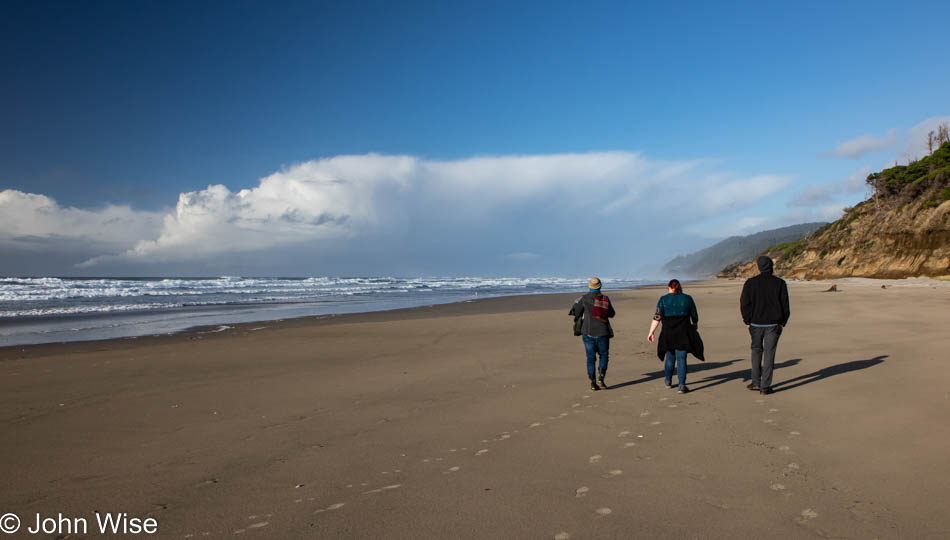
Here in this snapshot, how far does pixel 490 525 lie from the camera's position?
142 inches

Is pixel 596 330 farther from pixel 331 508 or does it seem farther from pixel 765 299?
pixel 331 508

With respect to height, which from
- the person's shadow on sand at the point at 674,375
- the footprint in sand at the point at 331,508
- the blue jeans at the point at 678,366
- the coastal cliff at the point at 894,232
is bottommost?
the person's shadow on sand at the point at 674,375

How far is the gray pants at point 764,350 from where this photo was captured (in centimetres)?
714

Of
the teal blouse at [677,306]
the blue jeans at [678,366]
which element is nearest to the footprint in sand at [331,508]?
the blue jeans at [678,366]

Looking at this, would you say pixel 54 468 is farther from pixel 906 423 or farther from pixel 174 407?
pixel 906 423

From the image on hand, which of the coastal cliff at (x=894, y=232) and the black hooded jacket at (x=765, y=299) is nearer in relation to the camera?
the black hooded jacket at (x=765, y=299)

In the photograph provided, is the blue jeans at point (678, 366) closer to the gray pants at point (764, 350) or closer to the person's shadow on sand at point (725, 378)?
the person's shadow on sand at point (725, 378)

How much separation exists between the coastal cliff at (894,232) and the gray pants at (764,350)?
118 ft

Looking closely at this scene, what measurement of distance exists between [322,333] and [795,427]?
1350 cm

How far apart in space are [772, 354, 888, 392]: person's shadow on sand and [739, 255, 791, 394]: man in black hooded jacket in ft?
1.47

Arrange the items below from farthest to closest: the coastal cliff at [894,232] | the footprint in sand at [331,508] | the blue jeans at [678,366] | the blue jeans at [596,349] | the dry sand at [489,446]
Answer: the coastal cliff at [894,232]
the blue jeans at [596,349]
the blue jeans at [678,366]
the footprint in sand at [331,508]
the dry sand at [489,446]

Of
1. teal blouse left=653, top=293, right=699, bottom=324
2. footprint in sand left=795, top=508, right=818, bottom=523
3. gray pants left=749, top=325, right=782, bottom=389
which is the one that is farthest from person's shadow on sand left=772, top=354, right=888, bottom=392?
footprint in sand left=795, top=508, right=818, bottom=523

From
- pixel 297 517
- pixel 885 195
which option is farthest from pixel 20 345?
pixel 885 195

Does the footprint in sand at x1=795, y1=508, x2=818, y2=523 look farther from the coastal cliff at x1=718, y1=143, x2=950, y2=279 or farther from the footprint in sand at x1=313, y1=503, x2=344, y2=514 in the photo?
the coastal cliff at x1=718, y1=143, x2=950, y2=279
